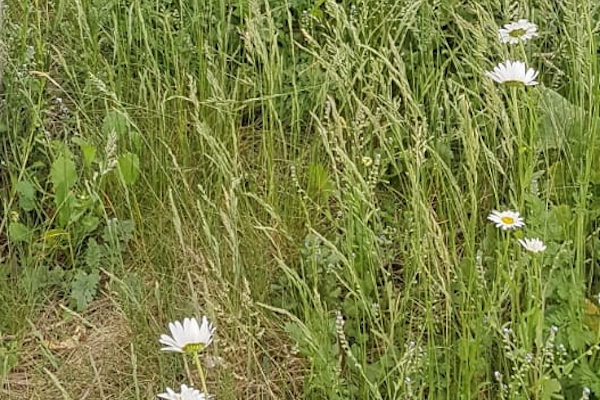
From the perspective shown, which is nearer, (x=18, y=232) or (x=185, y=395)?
(x=185, y=395)

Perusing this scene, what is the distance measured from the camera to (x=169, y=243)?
2.60 m

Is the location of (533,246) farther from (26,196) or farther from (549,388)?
(26,196)

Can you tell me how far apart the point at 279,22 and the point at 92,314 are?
1.24 metres

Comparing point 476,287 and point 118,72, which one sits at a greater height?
point 118,72

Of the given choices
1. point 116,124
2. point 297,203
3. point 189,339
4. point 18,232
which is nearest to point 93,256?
point 18,232

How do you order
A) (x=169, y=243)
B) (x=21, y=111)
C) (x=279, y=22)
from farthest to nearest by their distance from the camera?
(x=279, y=22), (x=21, y=111), (x=169, y=243)

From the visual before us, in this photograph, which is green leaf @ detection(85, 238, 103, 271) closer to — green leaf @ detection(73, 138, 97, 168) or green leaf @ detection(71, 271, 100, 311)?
green leaf @ detection(71, 271, 100, 311)

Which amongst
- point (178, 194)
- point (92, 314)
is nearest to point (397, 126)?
point (178, 194)

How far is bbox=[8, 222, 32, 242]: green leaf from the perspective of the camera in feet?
8.51

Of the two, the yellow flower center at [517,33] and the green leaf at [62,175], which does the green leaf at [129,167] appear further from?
the yellow flower center at [517,33]

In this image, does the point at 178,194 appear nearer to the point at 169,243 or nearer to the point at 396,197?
the point at 169,243

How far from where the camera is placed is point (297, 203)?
2646 mm

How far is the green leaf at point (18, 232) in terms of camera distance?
8.51ft

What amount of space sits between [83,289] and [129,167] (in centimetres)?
38
